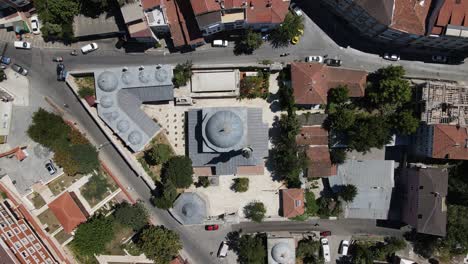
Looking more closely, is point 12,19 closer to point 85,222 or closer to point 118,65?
point 118,65

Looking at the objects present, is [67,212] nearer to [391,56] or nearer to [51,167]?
[51,167]

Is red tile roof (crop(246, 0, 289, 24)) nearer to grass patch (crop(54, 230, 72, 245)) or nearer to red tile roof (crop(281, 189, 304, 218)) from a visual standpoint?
red tile roof (crop(281, 189, 304, 218))

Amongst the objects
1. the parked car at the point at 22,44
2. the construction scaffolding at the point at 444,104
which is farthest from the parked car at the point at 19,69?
the construction scaffolding at the point at 444,104

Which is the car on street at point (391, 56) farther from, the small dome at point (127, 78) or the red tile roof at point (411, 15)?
the small dome at point (127, 78)

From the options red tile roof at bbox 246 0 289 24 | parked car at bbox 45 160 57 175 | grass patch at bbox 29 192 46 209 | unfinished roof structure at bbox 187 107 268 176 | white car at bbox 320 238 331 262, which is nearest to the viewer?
red tile roof at bbox 246 0 289 24

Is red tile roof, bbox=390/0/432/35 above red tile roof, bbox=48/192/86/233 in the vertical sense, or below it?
above

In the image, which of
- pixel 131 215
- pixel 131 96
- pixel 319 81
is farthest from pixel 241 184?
pixel 131 96

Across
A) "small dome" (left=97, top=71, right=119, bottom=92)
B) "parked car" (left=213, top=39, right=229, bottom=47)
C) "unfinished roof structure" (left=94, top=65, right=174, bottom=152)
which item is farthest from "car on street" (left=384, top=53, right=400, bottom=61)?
"small dome" (left=97, top=71, right=119, bottom=92)

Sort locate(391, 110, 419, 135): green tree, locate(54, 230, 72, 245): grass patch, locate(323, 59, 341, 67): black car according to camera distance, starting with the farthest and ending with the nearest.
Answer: locate(54, 230, 72, 245): grass patch
locate(323, 59, 341, 67): black car
locate(391, 110, 419, 135): green tree
